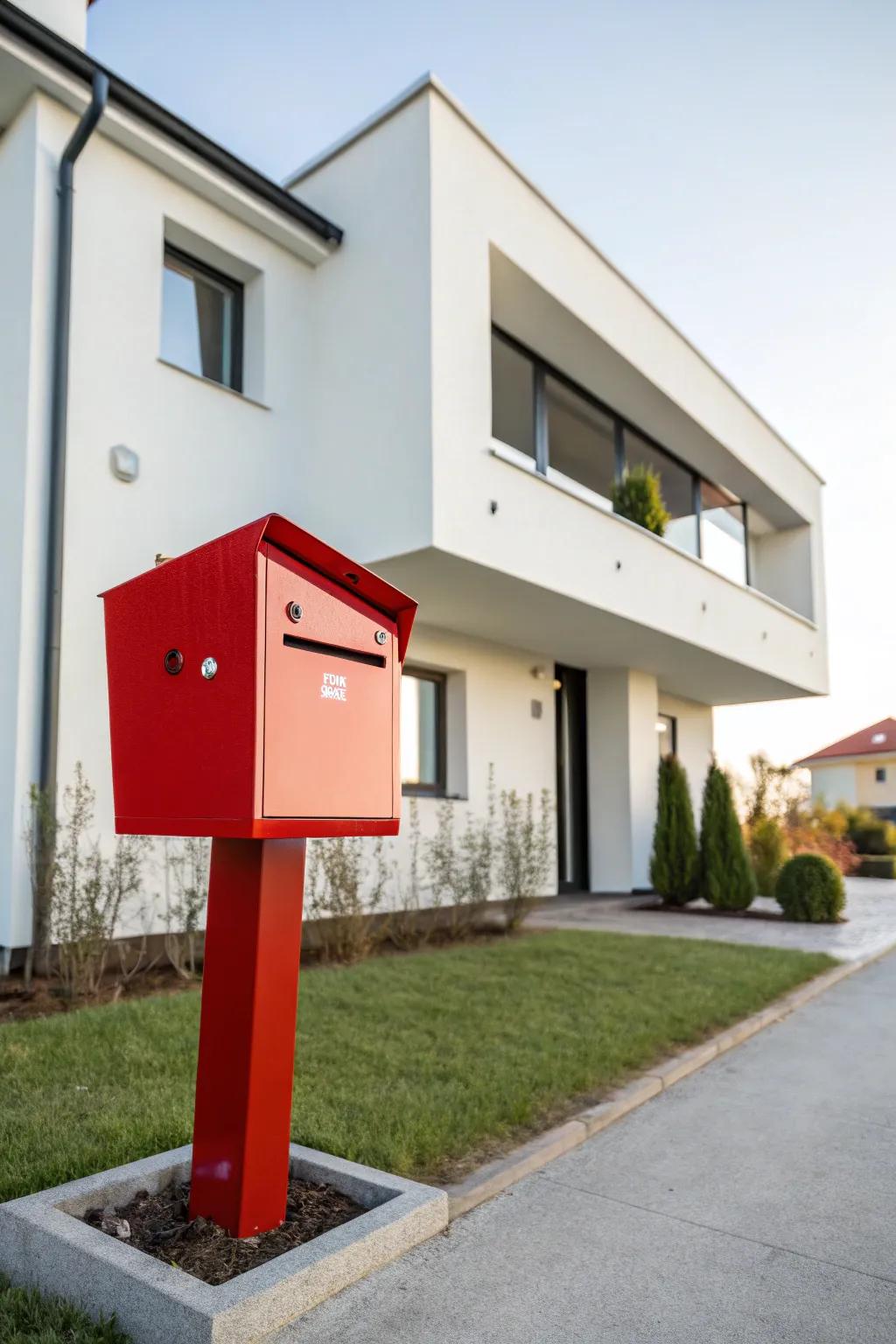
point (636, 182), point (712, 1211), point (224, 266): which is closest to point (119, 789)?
point (712, 1211)

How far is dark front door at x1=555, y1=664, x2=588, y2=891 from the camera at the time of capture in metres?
12.5

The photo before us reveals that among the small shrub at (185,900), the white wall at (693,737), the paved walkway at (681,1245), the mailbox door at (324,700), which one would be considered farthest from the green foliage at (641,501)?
the mailbox door at (324,700)

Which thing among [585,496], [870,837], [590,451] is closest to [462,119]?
[585,496]

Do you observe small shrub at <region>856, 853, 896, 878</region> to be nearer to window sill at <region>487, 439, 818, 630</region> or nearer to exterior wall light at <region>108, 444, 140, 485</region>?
window sill at <region>487, 439, 818, 630</region>

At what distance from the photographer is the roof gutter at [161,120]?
6293mm

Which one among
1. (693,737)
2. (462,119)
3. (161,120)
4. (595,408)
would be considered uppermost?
(462,119)

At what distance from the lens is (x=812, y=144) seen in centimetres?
915

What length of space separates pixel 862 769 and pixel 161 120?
133 ft

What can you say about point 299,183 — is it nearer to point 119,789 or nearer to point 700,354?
point 700,354

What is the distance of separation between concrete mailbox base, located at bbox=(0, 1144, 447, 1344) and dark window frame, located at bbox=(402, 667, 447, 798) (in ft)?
22.8

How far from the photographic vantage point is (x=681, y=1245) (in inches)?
110

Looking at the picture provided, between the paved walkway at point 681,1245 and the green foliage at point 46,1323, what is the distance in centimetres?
41

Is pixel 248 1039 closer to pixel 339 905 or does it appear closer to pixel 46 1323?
pixel 46 1323

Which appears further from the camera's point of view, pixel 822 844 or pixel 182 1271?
pixel 822 844
